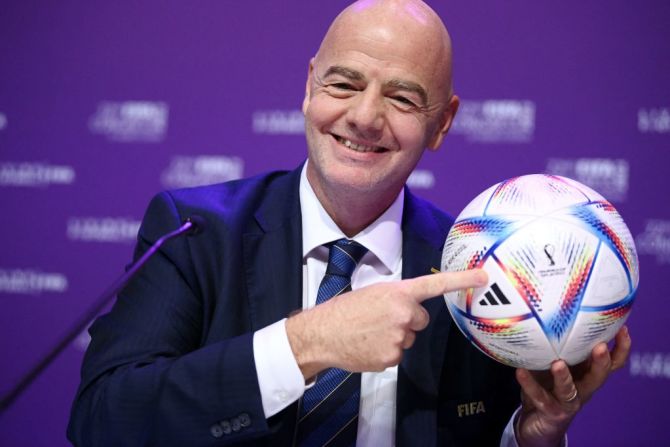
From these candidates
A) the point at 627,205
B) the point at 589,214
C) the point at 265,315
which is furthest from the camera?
the point at 627,205

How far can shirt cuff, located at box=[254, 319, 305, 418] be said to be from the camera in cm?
143

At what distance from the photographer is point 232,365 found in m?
1.46

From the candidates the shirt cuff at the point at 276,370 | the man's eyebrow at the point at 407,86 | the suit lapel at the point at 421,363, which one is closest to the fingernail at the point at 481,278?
the shirt cuff at the point at 276,370

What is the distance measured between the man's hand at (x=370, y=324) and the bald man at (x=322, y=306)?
0.02 meters

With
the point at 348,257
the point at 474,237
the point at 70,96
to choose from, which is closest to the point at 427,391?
the point at 348,257

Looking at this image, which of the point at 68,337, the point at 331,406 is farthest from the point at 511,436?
the point at 68,337

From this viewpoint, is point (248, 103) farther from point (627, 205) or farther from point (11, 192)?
point (627, 205)

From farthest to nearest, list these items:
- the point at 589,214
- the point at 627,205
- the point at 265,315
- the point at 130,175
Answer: the point at 130,175
the point at 627,205
the point at 265,315
the point at 589,214

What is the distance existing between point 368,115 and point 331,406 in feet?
2.28

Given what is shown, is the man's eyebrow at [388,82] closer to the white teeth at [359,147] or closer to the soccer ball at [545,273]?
the white teeth at [359,147]

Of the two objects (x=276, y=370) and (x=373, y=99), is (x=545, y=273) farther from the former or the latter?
(x=373, y=99)

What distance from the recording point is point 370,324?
4.52 ft

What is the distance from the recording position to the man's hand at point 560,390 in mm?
1531

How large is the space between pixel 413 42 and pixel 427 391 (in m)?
0.85
